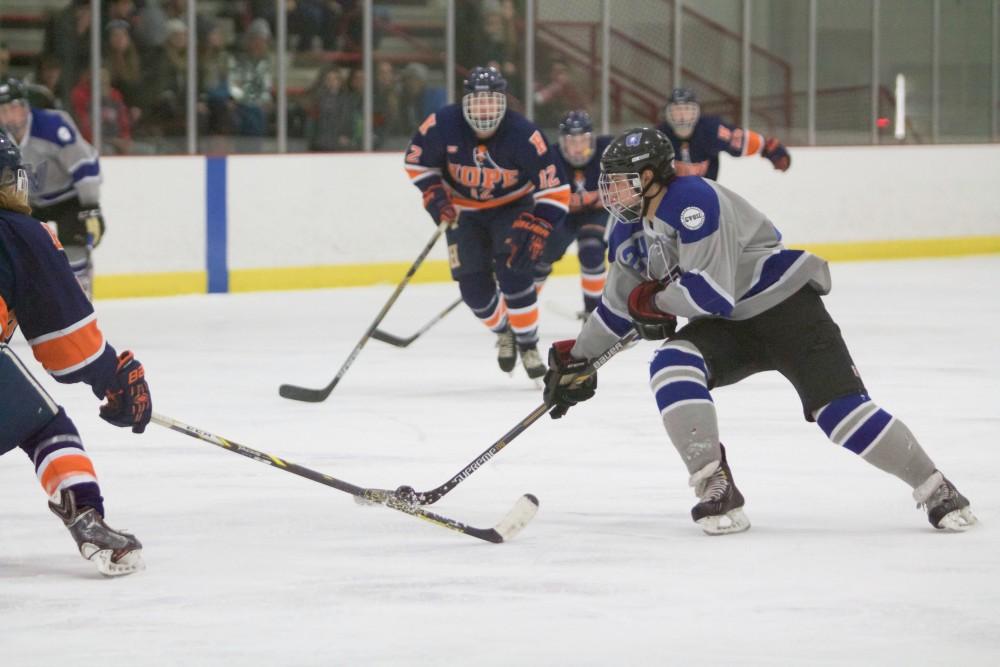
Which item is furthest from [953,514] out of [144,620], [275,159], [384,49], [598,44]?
[598,44]

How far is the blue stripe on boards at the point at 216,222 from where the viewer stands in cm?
854

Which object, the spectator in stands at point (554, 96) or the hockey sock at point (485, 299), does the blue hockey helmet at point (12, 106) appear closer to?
the hockey sock at point (485, 299)

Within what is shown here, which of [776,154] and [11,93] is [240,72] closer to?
[11,93]

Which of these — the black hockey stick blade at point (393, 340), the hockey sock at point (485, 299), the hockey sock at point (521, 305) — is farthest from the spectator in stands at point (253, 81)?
the hockey sock at point (521, 305)

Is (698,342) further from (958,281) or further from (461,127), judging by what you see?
(958,281)

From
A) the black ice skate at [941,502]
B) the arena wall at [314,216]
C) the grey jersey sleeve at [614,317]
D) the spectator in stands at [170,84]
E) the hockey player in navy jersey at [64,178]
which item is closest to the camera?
the black ice skate at [941,502]

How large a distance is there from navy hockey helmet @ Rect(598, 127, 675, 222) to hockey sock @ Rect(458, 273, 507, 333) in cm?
237

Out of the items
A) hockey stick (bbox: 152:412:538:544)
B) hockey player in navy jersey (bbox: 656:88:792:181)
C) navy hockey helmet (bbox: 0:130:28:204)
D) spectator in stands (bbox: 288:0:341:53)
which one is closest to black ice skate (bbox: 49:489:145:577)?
hockey stick (bbox: 152:412:538:544)

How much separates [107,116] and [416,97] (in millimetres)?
1893

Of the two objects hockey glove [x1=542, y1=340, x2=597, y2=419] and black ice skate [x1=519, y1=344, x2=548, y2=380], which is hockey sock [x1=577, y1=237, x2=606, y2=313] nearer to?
black ice skate [x1=519, y1=344, x2=548, y2=380]

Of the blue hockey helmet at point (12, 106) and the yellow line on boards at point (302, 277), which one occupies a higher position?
the blue hockey helmet at point (12, 106)

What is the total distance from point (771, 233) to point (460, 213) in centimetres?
252

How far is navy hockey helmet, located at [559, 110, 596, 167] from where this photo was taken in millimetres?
6910

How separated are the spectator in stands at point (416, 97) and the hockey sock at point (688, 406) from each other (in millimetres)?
6387
